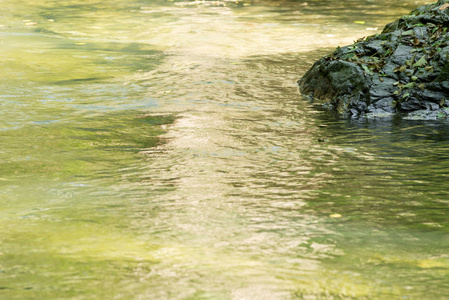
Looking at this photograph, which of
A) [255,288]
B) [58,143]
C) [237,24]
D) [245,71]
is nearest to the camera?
[255,288]

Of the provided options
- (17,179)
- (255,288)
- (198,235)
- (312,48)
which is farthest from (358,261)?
(312,48)

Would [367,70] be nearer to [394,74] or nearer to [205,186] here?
[394,74]

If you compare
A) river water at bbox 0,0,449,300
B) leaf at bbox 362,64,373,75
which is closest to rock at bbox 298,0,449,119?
leaf at bbox 362,64,373,75

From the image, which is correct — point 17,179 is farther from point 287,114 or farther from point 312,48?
point 312,48

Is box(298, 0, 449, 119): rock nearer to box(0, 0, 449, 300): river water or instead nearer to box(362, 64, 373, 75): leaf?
box(362, 64, 373, 75): leaf

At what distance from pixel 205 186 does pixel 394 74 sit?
11.0 feet

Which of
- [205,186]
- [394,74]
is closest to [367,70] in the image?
[394,74]

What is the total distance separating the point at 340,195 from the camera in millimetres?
A: 4055

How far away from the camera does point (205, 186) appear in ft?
14.0

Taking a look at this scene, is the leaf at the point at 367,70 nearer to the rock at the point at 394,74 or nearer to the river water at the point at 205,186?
the rock at the point at 394,74

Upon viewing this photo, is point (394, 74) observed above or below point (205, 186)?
above

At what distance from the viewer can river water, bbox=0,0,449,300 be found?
9.61 ft

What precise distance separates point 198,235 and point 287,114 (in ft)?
10.5

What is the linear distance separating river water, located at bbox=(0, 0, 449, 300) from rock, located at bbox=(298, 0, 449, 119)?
335mm
